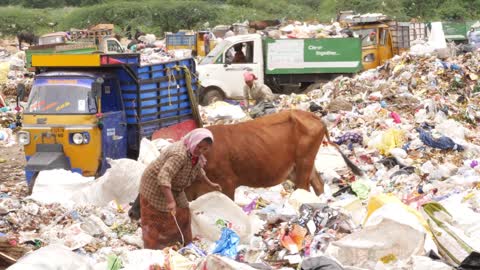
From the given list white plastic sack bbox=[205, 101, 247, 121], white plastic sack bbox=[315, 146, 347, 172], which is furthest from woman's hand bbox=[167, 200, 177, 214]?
white plastic sack bbox=[205, 101, 247, 121]

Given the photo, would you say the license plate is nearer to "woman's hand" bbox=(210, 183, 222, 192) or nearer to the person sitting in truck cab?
"woman's hand" bbox=(210, 183, 222, 192)

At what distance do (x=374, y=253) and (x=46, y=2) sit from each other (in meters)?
64.0

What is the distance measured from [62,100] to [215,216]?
3599 mm

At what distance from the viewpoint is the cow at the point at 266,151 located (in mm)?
7773

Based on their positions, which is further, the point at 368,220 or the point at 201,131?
the point at 201,131

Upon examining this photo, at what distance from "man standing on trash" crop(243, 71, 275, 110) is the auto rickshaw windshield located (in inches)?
272

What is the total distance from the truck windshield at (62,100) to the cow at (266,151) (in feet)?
7.76

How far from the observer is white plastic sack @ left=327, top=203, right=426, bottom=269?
5.45 metres

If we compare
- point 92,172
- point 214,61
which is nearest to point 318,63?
point 214,61

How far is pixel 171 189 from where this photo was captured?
655 centimetres

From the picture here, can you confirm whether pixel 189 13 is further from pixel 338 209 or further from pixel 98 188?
pixel 338 209

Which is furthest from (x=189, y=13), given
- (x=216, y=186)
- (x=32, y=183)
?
(x=216, y=186)

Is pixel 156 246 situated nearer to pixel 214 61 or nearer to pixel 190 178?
pixel 190 178

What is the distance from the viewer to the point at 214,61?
18.1 meters
